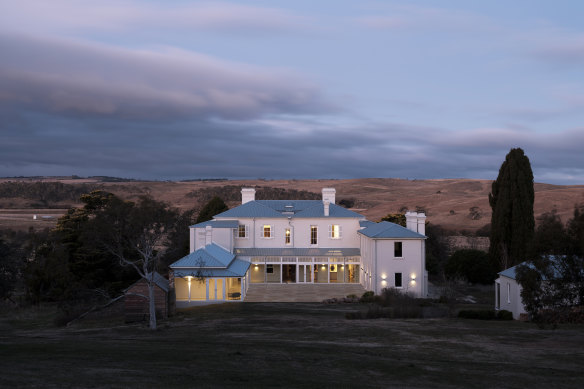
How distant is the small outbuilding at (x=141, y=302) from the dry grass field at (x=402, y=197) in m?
54.4

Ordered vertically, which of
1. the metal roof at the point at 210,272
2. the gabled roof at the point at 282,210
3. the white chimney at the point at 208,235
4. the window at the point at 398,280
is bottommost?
the window at the point at 398,280

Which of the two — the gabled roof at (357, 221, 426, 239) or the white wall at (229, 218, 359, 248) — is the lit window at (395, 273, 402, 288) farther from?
the white wall at (229, 218, 359, 248)

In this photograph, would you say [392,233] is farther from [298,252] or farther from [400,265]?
[298,252]

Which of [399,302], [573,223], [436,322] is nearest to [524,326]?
[436,322]

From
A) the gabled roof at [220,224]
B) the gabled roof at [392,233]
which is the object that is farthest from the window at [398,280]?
the gabled roof at [220,224]

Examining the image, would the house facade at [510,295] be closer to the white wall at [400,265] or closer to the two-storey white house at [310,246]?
the white wall at [400,265]

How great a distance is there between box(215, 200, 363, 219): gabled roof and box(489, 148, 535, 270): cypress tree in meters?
11.9

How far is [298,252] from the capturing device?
49.4 meters

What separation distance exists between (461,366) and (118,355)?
9.81 m

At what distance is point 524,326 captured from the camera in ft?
90.0

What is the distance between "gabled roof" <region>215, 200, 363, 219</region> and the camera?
50.6 meters

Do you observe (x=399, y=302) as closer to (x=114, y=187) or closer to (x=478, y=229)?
(x=478, y=229)

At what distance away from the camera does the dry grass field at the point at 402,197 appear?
9850 centimetres

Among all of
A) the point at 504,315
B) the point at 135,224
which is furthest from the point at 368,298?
the point at 135,224
